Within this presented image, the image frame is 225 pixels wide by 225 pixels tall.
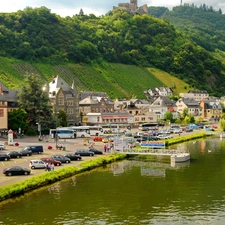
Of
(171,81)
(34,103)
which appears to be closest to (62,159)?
(34,103)

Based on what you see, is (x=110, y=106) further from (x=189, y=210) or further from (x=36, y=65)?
(x=189, y=210)

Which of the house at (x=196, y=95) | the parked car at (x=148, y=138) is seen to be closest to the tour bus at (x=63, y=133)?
the parked car at (x=148, y=138)

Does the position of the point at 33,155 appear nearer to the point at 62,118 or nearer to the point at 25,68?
the point at 62,118

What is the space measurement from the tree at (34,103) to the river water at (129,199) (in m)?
34.1

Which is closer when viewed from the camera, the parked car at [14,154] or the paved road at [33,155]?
the paved road at [33,155]

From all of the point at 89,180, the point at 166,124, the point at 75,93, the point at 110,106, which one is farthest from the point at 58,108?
the point at 89,180

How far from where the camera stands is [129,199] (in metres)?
36.0

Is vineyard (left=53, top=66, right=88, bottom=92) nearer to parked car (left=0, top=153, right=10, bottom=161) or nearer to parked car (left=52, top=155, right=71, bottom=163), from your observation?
parked car (left=0, top=153, right=10, bottom=161)

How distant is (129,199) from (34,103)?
165 feet

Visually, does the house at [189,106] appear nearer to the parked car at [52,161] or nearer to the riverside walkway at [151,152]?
the riverside walkway at [151,152]

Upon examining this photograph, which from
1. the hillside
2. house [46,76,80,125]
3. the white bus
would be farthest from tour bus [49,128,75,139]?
the hillside

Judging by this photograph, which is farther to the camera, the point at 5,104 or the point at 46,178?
the point at 5,104

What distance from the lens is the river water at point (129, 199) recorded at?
30.8 m

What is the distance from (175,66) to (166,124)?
263 feet
